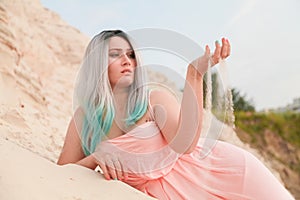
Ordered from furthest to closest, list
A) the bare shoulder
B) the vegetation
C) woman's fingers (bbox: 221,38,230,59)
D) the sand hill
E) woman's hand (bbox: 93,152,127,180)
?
the vegetation, the bare shoulder, woman's hand (bbox: 93,152,127,180), woman's fingers (bbox: 221,38,230,59), the sand hill

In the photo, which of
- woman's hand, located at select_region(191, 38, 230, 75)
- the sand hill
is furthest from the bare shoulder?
the sand hill

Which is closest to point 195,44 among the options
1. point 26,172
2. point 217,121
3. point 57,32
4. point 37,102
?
point 217,121

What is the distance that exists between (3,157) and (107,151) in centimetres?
49

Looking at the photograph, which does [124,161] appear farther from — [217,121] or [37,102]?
[37,102]

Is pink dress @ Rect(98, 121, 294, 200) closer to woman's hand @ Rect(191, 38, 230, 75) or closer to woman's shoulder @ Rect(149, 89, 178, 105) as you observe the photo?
woman's shoulder @ Rect(149, 89, 178, 105)

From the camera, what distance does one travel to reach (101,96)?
2.21m

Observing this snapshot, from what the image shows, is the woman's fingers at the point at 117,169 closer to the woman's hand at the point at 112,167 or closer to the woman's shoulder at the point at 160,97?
the woman's hand at the point at 112,167

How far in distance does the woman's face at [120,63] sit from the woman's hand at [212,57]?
40 centimetres

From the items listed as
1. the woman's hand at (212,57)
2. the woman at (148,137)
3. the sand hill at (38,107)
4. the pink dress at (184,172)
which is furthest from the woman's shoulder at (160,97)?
the sand hill at (38,107)

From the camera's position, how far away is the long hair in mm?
2191

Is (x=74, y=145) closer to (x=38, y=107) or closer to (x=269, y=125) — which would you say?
(x=38, y=107)

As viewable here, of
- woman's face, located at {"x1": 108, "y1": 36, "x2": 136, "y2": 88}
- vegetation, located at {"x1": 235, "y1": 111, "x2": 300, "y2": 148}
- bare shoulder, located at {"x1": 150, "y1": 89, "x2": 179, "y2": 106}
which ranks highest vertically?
woman's face, located at {"x1": 108, "y1": 36, "x2": 136, "y2": 88}

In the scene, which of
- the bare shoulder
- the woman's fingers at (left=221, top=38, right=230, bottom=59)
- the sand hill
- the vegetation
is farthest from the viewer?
the vegetation

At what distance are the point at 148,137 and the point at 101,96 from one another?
0.30 metres
